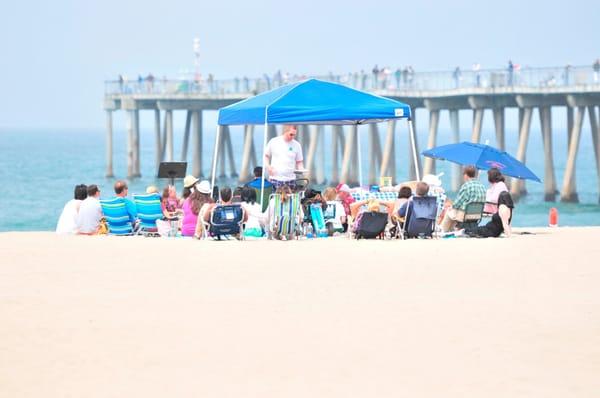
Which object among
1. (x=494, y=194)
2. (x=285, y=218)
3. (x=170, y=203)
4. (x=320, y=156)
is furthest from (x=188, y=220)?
(x=320, y=156)

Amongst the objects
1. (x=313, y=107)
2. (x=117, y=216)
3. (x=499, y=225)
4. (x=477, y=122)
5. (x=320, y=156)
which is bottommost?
A: (x=320, y=156)

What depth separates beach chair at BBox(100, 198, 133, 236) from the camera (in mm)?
18453

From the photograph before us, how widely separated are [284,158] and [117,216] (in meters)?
2.25

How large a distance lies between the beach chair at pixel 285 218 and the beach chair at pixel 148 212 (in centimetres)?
149

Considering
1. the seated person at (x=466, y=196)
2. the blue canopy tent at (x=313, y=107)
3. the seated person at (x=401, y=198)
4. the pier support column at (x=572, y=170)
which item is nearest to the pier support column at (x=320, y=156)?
the pier support column at (x=572, y=170)

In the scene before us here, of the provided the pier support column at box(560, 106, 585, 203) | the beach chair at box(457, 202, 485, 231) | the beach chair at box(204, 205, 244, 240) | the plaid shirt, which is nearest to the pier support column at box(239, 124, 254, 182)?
the pier support column at box(560, 106, 585, 203)

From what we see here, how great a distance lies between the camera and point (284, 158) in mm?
17516

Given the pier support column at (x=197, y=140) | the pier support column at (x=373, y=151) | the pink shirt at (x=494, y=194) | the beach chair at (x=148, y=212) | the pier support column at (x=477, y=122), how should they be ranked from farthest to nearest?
the pier support column at (x=197, y=140) → the pier support column at (x=373, y=151) → the pier support column at (x=477, y=122) → the beach chair at (x=148, y=212) → the pink shirt at (x=494, y=194)

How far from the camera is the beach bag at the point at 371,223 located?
17625mm

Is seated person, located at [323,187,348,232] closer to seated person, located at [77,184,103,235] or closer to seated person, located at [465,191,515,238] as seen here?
seated person, located at [465,191,515,238]

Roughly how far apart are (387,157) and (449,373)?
44.9m

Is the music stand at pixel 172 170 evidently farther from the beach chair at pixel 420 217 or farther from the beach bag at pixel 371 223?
the beach chair at pixel 420 217

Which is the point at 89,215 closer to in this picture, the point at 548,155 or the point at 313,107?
the point at 313,107

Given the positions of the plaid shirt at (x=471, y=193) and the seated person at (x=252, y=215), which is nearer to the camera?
the plaid shirt at (x=471, y=193)
